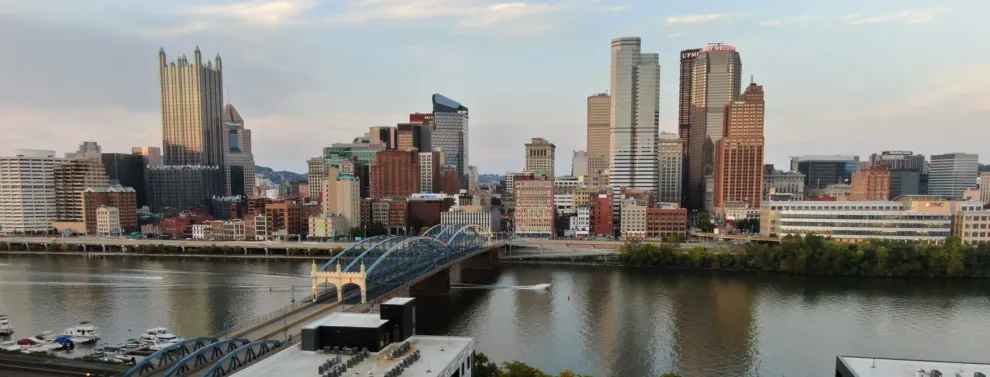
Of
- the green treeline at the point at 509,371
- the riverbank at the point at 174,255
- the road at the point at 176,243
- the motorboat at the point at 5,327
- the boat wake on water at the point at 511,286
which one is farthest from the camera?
the road at the point at 176,243

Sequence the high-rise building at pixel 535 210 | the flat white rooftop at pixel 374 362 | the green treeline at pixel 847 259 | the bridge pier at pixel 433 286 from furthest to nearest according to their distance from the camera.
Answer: the high-rise building at pixel 535 210 < the green treeline at pixel 847 259 < the bridge pier at pixel 433 286 < the flat white rooftop at pixel 374 362

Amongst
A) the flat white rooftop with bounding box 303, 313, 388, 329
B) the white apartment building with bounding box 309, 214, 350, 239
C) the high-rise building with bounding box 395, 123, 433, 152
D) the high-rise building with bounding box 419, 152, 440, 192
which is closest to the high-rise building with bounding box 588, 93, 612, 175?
the high-rise building with bounding box 419, 152, 440, 192

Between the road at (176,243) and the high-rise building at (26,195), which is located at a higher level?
the high-rise building at (26,195)

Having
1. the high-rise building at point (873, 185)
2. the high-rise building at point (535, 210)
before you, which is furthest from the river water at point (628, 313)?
the high-rise building at point (873, 185)

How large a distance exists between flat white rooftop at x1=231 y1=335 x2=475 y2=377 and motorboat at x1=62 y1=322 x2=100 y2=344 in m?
19.7

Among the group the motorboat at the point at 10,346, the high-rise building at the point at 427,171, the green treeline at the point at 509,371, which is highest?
the high-rise building at the point at 427,171

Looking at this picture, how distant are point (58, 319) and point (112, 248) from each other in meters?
42.4

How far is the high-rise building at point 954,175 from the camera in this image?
426 feet

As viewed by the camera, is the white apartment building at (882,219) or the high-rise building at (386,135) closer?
the white apartment building at (882,219)

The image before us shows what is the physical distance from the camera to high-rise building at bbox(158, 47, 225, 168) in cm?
14338

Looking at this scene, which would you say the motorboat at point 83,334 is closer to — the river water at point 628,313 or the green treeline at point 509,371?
the river water at point 628,313

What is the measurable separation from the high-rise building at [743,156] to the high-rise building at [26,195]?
108m

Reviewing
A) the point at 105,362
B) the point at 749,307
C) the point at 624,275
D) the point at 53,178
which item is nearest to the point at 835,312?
the point at 749,307

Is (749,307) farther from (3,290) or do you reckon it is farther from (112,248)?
(112,248)
